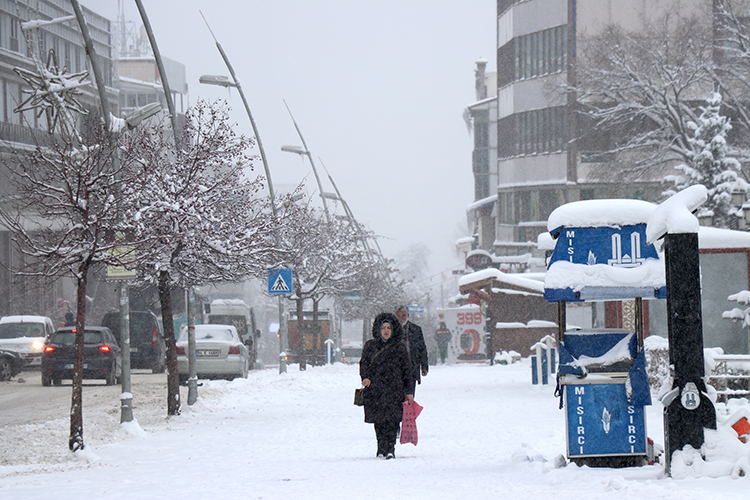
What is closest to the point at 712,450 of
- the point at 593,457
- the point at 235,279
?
the point at 593,457

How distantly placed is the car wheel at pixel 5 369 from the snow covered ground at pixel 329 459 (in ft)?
31.0

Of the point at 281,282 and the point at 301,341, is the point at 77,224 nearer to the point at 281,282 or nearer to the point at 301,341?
the point at 281,282

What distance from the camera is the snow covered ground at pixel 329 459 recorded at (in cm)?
845

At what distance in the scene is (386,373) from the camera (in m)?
11.5

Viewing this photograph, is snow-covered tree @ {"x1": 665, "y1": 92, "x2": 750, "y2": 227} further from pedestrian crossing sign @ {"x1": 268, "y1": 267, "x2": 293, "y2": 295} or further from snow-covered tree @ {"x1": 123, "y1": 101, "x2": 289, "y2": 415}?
snow-covered tree @ {"x1": 123, "y1": 101, "x2": 289, "y2": 415}

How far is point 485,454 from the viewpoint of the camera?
1141cm

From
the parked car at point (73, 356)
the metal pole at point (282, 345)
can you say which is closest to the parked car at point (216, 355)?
the parked car at point (73, 356)

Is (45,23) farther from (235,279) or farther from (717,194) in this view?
(717,194)

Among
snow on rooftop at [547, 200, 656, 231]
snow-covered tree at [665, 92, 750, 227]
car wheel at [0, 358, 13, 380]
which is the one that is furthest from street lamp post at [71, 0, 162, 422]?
snow-covered tree at [665, 92, 750, 227]

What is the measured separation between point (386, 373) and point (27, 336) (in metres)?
25.2

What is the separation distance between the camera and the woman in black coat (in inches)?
445

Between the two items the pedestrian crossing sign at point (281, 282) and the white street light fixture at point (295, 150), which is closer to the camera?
the pedestrian crossing sign at point (281, 282)


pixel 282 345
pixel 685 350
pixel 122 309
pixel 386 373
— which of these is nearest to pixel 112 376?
pixel 282 345

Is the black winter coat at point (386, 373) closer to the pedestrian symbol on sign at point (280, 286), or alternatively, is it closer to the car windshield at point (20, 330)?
the pedestrian symbol on sign at point (280, 286)
